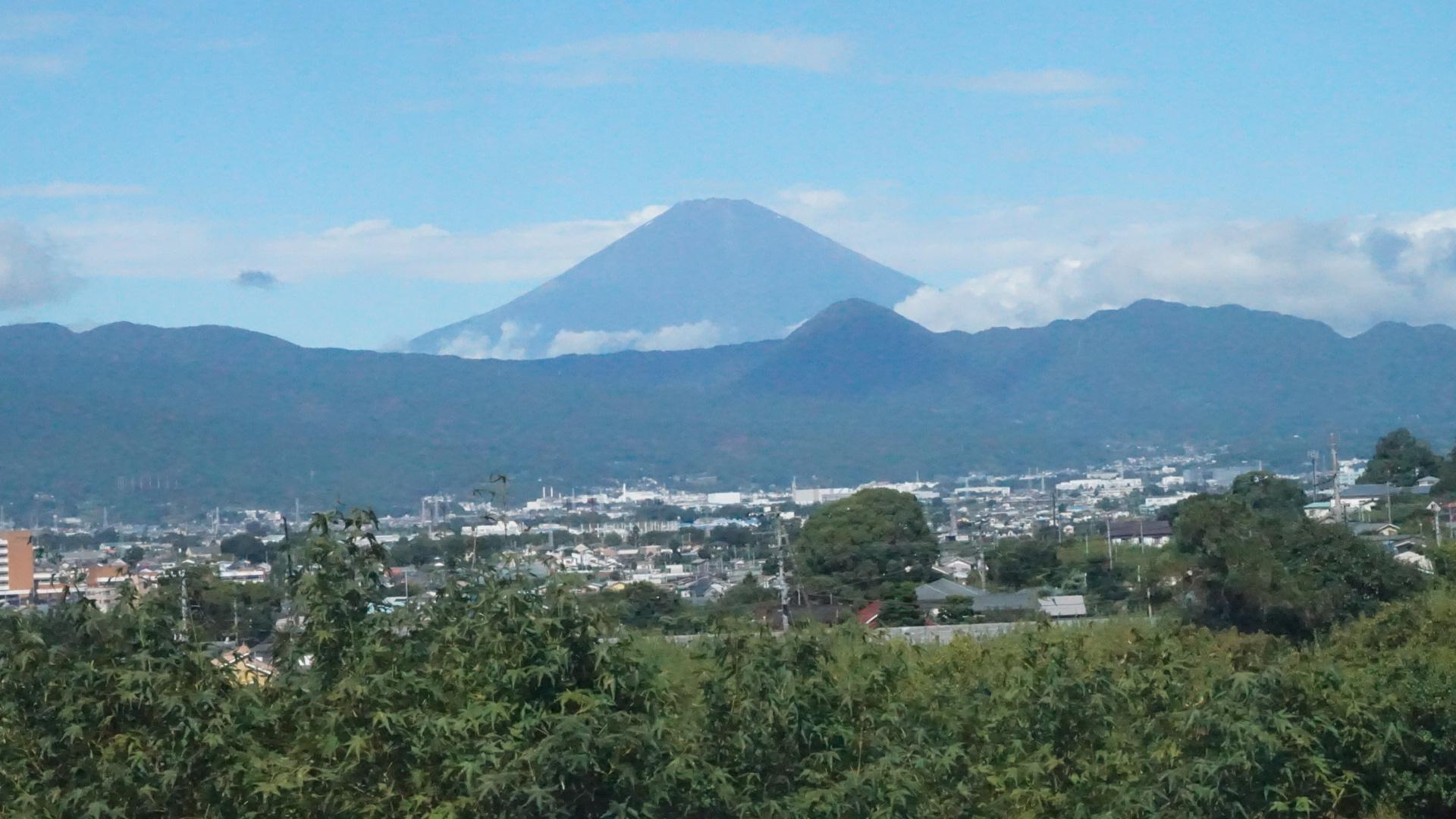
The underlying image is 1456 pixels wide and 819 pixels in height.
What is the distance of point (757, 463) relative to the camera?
91625 mm

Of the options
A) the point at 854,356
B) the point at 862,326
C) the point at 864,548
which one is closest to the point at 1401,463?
the point at 864,548

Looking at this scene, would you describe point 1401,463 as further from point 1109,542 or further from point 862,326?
point 862,326

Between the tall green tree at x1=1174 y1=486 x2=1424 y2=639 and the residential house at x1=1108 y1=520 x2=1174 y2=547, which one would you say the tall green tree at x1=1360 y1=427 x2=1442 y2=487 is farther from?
the tall green tree at x1=1174 y1=486 x2=1424 y2=639

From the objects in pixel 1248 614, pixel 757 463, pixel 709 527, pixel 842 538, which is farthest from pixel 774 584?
pixel 757 463

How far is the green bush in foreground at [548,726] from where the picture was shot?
5.41m

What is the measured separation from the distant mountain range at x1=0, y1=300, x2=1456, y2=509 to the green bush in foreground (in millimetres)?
49450

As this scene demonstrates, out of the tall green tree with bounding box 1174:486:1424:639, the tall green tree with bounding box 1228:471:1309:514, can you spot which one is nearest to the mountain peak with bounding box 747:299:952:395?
the tall green tree with bounding box 1228:471:1309:514

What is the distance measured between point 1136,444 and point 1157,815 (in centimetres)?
10966

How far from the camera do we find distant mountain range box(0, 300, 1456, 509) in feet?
237

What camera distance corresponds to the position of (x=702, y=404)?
12225 cm

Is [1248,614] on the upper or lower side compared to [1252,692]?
lower

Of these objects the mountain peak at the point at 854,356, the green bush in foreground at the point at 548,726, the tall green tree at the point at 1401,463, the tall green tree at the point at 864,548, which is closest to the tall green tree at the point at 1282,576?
the tall green tree at the point at 864,548

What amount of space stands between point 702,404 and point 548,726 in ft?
384

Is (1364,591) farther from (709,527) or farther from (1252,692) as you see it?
(709,527)
